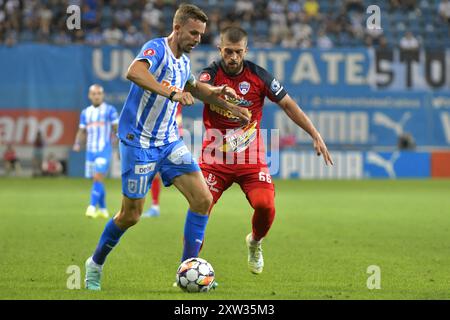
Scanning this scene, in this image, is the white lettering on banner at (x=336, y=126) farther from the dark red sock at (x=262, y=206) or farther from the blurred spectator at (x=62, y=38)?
the dark red sock at (x=262, y=206)

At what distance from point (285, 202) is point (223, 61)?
10.8 meters

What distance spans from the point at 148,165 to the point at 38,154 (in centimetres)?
2149

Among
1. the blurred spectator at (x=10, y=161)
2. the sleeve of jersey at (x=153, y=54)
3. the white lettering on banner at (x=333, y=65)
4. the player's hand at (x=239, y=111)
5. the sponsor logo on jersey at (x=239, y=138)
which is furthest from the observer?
the white lettering on banner at (x=333, y=65)

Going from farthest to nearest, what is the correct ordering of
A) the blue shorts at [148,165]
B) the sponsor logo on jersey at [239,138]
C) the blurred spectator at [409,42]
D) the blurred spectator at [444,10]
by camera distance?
1. the blurred spectator at [444,10]
2. the blurred spectator at [409,42]
3. the sponsor logo on jersey at [239,138]
4. the blue shorts at [148,165]

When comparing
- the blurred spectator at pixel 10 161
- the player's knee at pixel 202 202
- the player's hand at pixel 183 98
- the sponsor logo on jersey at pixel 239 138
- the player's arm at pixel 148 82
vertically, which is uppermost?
the blurred spectator at pixel 10 161

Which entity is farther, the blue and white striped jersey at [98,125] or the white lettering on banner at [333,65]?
the white lettering on banner at [333,65]

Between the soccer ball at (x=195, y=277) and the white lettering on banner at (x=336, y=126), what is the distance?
21492 millimetres

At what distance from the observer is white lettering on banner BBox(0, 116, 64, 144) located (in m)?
27.8

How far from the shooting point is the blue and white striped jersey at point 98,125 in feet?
51.5

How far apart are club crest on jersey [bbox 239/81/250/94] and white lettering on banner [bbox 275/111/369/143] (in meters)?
20.1

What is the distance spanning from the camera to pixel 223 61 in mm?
8648

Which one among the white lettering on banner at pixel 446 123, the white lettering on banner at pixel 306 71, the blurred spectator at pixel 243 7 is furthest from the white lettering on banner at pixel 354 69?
the blurred spectator at pixel 243 7

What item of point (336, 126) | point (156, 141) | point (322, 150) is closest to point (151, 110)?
point (156, 141)

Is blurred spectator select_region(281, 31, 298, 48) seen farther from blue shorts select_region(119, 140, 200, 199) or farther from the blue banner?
blue shorts select_region(119, 140, 200, 199)
